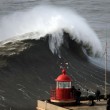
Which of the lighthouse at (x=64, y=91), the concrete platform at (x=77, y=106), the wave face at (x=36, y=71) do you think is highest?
the wave face at (x=36, y=71)

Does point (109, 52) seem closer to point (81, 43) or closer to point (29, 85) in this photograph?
point (81, 43)

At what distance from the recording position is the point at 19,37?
→ 4241 cm

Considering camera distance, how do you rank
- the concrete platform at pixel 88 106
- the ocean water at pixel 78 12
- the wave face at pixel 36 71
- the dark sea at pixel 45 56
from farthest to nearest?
the ocean water at pixel 78 12 < the dark sea at pixel 45 56 < the wave face at pixel 36 71 < the concrete platform at pixel 88 106

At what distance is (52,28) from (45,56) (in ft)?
20.5

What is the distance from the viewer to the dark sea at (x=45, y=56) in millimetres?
31720

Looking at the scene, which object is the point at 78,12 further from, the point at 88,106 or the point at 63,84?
the point at 88,106

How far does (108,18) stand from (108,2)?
661 inches

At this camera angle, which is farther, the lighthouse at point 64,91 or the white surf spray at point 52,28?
the white surf spray at point 52,28

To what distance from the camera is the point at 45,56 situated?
38156 millimetres

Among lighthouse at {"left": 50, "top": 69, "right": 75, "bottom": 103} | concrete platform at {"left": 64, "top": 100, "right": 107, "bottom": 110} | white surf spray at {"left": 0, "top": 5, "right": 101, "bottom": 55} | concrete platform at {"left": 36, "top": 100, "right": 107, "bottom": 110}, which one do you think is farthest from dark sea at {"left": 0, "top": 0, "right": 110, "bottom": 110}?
lighthouse at {"left": 50, "top": 69, "right": 75, "bottom": 103}

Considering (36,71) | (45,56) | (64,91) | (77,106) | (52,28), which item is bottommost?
(77,106)

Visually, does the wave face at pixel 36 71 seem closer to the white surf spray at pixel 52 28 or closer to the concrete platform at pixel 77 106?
the white surf spray at pixel 52 28

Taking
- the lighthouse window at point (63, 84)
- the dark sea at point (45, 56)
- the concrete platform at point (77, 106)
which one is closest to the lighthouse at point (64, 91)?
the lighthouse window at point (63, 84)

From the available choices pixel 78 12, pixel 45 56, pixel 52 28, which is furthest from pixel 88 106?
pixel 78 12
